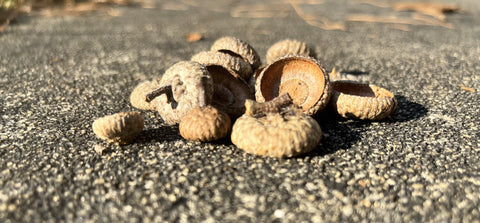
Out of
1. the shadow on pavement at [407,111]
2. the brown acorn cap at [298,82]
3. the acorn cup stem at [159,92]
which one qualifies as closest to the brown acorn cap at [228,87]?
the brown acorn cap at [298,82]

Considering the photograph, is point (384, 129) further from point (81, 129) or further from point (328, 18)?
point (328, 18)

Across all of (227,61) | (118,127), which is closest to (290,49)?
(227,61)

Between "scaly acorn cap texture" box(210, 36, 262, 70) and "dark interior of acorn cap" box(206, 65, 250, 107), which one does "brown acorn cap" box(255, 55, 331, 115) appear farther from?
"scaly acorn cap texture" box(210, 36, 262, 70)

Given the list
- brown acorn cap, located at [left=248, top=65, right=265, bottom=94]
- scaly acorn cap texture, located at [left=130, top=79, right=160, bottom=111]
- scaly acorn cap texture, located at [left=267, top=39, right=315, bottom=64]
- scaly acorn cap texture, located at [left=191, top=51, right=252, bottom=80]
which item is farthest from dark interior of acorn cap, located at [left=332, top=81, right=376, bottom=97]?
scaly acorn cap texture, located at [left=130, top=79, right=160, bottom=111]

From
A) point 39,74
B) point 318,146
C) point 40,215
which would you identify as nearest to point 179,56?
point 39,74

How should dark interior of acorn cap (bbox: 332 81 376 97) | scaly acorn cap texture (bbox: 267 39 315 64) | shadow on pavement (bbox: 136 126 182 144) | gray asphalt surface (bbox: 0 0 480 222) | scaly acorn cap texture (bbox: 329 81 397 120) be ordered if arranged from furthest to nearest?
scaly acorn cap texture (bbox: 267 39 315 64)
dark interior of acorn cap (bbox: 332 81 376 97)
scaly acorn cap texture (bbox: 329 81 397 120)
shadow on pavement (bbox: 136 126 182 144)
gray asphalt surface (bbox: 0 0 480 222)

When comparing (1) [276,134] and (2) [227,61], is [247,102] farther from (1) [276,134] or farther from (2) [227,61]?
(2) [227,61]

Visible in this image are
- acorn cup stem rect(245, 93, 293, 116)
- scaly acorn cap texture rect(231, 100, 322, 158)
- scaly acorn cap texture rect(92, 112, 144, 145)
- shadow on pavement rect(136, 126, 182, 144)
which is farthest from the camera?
shadow on pavement rect(136, 126, 182, 144)
